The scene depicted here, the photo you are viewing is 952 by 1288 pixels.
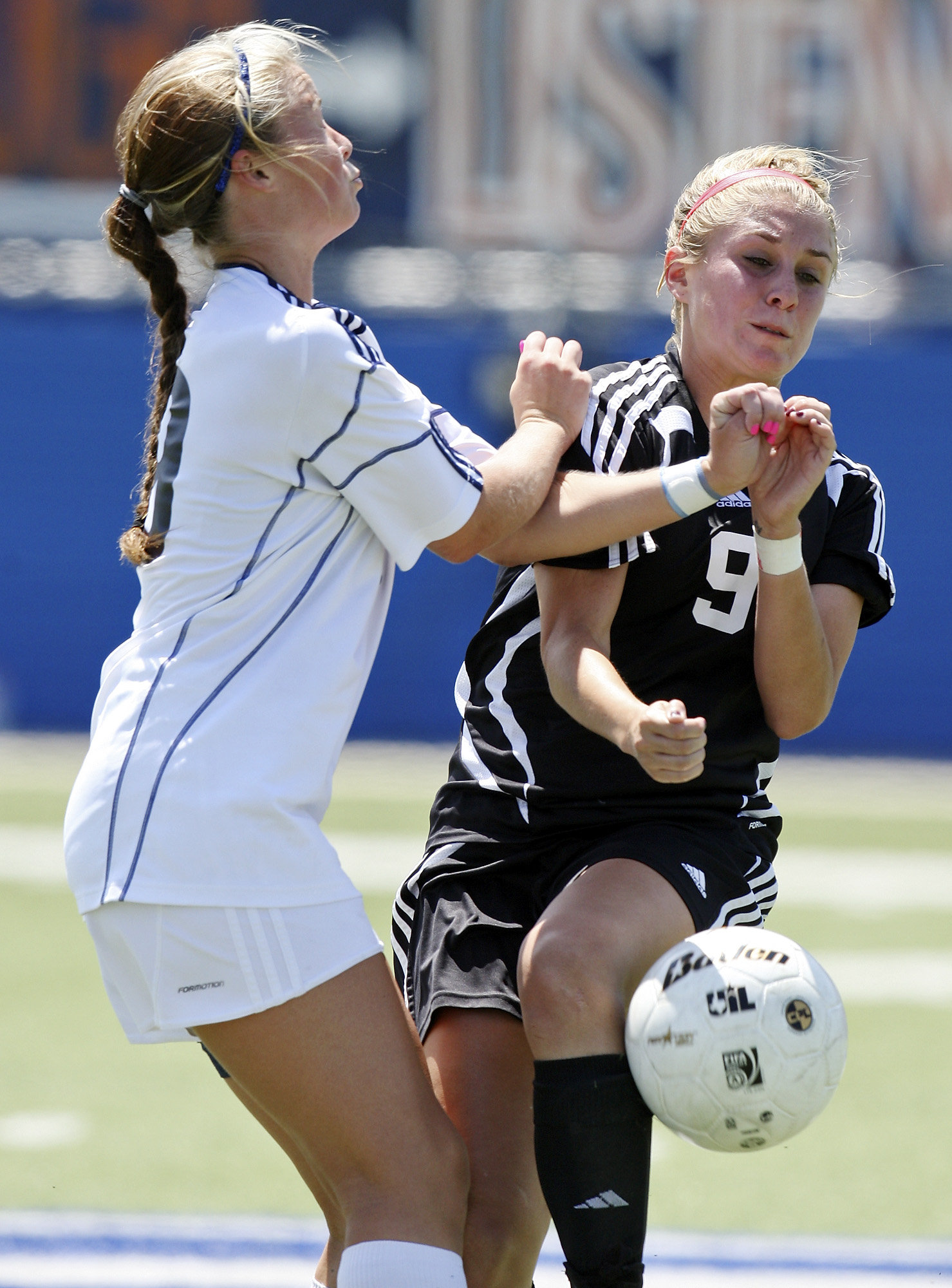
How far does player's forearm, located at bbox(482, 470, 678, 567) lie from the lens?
2625 millimetres

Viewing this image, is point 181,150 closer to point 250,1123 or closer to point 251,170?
point 251,170

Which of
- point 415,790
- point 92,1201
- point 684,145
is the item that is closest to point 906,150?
point 684,145

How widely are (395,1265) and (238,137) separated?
1.68 meters

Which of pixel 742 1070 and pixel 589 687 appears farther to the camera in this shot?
pixel 589 687

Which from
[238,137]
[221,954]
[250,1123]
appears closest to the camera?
[221,954]

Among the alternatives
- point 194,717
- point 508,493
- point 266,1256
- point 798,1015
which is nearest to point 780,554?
point 508,493

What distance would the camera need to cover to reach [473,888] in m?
2.99

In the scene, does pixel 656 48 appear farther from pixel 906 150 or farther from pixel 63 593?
pixel 63 593

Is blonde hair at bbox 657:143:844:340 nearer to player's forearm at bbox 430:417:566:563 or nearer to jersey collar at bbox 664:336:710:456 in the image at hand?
jersey collar at bbox 664:336:710:456

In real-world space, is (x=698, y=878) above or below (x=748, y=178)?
below

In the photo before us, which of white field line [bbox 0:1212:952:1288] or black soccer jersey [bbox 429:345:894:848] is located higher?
black soccer jersey [bbox 429:345:894:848]

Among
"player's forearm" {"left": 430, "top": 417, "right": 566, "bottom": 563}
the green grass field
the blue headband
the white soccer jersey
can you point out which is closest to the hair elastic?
the blue headband

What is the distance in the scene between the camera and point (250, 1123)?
478 centimetres

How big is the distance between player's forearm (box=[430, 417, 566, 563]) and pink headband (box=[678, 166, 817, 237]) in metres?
0.62
